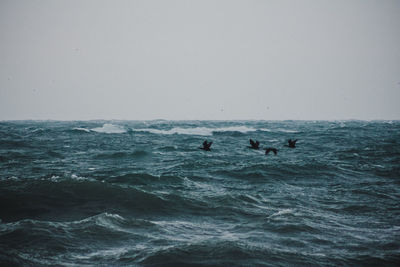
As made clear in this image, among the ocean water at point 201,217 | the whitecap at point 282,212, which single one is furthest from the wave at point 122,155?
the whitecap at point 282,212

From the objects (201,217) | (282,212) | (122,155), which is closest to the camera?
(201,217)

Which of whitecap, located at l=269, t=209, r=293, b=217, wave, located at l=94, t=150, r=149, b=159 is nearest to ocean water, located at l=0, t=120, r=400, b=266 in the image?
whitecap, located at l=269, t=209, r=293, b=217

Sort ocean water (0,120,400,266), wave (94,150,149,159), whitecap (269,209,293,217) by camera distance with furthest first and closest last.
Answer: wave (94,150,149,159) < whitecap (269,209,293,217) < ocean water (0,120,400,266)

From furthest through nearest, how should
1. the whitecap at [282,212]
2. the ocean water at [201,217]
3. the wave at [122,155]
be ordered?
the wave at [122,155], the whitecap at [282,212], the ocean water at [201,217]

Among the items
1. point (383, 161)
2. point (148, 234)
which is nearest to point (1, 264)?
point (148, 234)

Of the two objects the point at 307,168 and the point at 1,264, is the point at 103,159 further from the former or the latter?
the point at 1,264

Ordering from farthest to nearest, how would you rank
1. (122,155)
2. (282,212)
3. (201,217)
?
(122,155)
(282,212)
(201,217)

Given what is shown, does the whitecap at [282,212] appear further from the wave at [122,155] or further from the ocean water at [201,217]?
the wave at [122,155]

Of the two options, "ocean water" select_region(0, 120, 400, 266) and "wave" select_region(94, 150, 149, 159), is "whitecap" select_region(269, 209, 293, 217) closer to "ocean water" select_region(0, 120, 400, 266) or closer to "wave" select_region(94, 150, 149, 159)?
"ocean water" select_region(0, 120, 400, 266)

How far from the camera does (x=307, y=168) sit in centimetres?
2028

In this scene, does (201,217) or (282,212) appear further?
(282,212)

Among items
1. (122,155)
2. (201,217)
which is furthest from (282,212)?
(122,155)

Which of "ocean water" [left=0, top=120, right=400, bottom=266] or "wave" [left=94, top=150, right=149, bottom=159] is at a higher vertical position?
"wave" [left=94, top=150, right=149, bottom=159]

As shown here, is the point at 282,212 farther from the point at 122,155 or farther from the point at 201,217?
the point at 122,155
